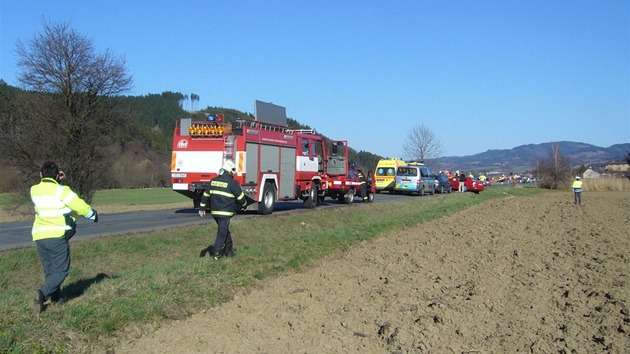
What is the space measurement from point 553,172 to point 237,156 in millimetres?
56705

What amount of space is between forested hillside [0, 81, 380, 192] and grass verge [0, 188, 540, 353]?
291 inches

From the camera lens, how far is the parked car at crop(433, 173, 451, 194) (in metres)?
48.5

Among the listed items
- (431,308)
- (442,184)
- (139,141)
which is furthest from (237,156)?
(139,141)

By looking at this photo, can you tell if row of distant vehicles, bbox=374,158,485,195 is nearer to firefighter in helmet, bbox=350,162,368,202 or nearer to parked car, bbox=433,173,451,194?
parked car, bbox=433,173,451,194

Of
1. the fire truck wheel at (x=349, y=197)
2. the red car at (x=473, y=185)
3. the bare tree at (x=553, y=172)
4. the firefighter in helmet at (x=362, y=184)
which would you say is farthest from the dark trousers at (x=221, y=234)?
the bare tree at (x=553, y=172)

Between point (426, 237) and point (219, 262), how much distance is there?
728 cm

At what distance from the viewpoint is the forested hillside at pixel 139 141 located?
73.3 feet

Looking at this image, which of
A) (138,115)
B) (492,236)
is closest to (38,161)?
(138,115)

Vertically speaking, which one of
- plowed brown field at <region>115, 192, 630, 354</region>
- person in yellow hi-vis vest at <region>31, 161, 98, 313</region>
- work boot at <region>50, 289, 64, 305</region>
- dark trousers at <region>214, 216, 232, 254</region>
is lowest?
plowed brown field at <region>115, 192, 630, 354</region>

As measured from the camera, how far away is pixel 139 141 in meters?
79.4

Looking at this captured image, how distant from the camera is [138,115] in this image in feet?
80.0

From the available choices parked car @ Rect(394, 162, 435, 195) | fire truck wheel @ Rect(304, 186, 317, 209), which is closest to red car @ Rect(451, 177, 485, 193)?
parked car @ Rect(394, 162, 435, 195)

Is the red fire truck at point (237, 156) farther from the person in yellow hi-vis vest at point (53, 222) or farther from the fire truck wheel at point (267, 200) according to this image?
the person in yellow hi-vis vest at point (53, 222)

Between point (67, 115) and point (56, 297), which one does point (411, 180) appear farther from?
point (56, 297)
